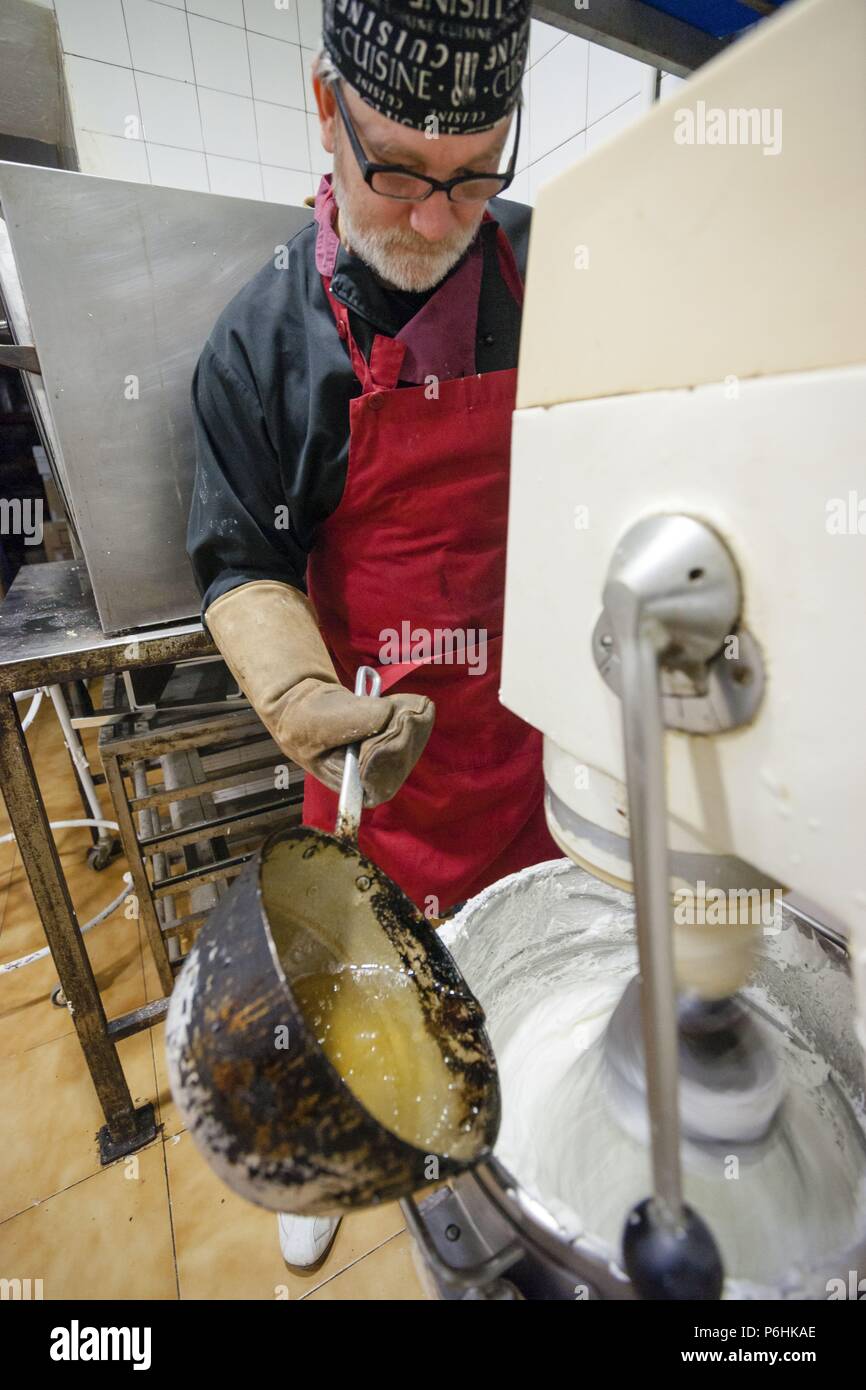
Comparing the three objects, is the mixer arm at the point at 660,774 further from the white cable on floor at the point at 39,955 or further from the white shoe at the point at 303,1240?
the white cable on floor at the point at 39,955

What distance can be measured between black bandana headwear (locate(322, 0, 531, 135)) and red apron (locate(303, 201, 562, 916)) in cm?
25

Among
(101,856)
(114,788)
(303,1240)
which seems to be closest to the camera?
(303,1240)

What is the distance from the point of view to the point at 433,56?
660mm

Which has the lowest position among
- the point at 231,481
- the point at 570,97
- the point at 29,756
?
the point at 29,756

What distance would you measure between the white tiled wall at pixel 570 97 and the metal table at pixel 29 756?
1.32 metres

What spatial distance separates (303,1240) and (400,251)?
1655mm

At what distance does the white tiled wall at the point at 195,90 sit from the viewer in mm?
2211

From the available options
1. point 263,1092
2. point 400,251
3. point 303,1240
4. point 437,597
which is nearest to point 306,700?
point 437,597

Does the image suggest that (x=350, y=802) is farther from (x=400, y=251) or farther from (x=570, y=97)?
(x=570, y=97)

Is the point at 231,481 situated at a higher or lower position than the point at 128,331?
lower
